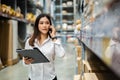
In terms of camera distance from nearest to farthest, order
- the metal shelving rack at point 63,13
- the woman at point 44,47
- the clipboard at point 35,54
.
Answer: the clipboard at point 35,54 < the woman at point 44,47 < the metal shelving rack at point 63,13

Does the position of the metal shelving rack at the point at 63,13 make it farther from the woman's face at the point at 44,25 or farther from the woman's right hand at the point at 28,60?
the woman's right hand at the point at 28,60

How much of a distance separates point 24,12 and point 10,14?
266cm

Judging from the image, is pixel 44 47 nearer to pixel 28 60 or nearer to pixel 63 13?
pixel 28 60

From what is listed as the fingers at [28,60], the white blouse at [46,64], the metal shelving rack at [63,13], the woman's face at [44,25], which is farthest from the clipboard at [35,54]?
the metal shelving rack at [63,13]

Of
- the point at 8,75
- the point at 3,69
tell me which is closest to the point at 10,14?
the point at 3,69

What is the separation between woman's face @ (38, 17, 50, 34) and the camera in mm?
2705

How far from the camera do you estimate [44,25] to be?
106 inches

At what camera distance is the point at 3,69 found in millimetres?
6188

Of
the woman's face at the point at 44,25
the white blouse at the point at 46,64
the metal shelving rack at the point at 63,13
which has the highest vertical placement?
the metal shelving rack at the point at 63,13

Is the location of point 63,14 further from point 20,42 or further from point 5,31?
point 5,31

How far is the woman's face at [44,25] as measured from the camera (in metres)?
2.71

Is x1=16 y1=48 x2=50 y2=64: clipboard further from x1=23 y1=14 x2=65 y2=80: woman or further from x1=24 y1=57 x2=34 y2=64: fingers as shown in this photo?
x1=23 y1=14 x2=65 y2=80: woman

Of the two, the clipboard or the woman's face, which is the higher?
the woman's face

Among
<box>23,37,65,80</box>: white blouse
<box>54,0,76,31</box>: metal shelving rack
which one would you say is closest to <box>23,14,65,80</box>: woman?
<box>23,37,65,80</box>: white blouse
